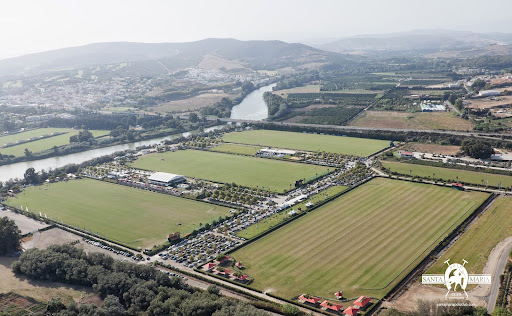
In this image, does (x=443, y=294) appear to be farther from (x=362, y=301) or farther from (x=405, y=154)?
(x=405, y=154)

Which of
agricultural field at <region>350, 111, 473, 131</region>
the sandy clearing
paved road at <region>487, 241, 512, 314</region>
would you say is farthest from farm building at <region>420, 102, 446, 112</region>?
the sandy clearing

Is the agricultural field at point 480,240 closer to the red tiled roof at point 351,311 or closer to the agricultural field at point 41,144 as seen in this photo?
the red tiled roof at point 351,311

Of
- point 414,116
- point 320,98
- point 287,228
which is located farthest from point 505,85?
point 287,228

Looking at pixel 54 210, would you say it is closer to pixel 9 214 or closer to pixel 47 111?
pixel 9 214

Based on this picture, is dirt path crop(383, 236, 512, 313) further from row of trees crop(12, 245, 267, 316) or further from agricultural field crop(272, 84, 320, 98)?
agricultural field crop(272, 84, 320, 98)

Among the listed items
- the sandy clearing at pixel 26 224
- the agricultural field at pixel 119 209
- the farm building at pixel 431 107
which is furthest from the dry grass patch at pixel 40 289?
the farm building at pixel 431 107
